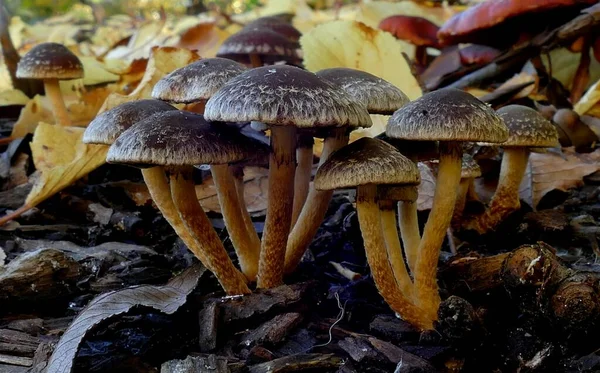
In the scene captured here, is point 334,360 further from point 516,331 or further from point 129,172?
point 129,172

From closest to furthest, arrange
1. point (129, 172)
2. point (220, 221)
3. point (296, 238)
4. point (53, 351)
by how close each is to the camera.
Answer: point (53, 351), point (296, 238), point (220, 221), point (129, 172)

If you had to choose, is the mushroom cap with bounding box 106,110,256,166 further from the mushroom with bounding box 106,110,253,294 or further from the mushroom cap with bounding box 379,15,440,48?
the mushroom cap with bounding box 379,15,440,48

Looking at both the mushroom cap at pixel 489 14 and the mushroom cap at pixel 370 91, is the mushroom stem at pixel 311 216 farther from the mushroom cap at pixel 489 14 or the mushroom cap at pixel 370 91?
the mushroom cap at pixel 489 14

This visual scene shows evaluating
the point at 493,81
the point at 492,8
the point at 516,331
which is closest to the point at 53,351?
the point at 516,331

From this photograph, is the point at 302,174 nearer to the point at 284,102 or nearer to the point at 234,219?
the point at 234,219

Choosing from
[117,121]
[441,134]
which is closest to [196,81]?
[117,121]

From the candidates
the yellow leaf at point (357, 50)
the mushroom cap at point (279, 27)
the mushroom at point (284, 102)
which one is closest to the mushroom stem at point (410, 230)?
the mushroom at point (284, 102)
